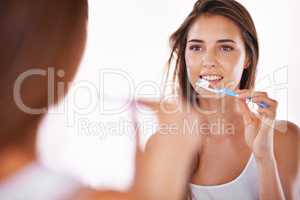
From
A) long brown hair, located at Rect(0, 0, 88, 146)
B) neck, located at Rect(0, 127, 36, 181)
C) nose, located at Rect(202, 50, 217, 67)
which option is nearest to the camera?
long brown hair, located at Rect(0, 0, 88, 146)

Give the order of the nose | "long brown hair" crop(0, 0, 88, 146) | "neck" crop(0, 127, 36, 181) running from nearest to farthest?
"long brown hair" crop(0, 0, 88, 146) → "neck" crop(0, 127, 36, 181) → the nose

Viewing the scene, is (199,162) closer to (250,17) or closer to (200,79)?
(200,79)

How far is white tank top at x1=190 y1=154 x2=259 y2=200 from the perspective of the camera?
864 millimetres

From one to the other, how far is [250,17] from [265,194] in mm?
394

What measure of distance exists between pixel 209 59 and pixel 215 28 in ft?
0.23

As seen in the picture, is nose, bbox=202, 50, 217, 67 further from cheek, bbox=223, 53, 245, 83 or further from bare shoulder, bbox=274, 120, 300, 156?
bare shoulder, bbox=274, 120, 300, 156

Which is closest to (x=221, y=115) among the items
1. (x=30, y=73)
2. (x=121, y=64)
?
(x=121, y=64)

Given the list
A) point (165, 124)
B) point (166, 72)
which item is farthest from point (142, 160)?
point (166, 72)

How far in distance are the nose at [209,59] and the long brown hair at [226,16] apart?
0.05 metres

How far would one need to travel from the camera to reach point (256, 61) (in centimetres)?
89

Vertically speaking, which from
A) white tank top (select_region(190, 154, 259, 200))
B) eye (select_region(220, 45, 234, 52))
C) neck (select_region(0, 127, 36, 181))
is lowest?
white tank top (select_region(190, 154, 259, 200))

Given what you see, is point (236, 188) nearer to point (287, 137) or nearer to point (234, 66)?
point (287, 137)

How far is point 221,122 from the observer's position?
0.89 m

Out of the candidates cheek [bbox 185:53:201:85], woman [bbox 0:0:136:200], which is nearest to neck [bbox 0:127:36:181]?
woman [bbox 0:0:136:200]
